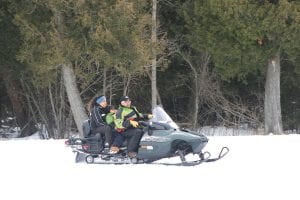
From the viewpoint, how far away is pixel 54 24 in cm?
1783

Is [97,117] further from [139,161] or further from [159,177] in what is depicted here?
[159,177]

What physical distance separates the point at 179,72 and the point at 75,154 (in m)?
11.8

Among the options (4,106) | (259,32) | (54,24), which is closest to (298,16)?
(259,32)

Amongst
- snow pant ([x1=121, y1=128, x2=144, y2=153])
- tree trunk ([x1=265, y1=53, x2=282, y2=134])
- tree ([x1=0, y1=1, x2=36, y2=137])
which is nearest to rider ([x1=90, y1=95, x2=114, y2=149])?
snow pant ([x1=121, y1=128, x2=144, y2=153])

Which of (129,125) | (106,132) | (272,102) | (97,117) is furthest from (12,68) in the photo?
(129,125)

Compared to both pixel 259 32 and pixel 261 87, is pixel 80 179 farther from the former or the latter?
pixel 261 87

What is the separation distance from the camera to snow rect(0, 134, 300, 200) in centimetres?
824

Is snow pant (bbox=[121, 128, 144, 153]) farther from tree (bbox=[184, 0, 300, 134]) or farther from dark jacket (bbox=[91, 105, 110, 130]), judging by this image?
tree (bbox=[184, 0, 300, 134])

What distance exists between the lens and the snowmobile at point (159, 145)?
36.3 feet

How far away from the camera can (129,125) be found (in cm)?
1139

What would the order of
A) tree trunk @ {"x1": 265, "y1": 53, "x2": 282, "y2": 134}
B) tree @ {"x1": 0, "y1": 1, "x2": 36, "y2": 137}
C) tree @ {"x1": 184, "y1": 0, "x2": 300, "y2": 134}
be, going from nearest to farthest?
tree @ {"x1": 184, "y1": 0, "x2": 300, "y2": 134}
tree trunk @ {"x1": 265, "y1": 53, "x2": 282, "y2": 134}
tree @ {"x1": 0, "y1": 1, "x2": 36, "y2": 137}

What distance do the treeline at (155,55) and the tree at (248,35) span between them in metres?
0.03

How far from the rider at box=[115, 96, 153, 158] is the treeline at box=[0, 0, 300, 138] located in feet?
18.3

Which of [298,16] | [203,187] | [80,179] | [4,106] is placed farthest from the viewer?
[4,106]
